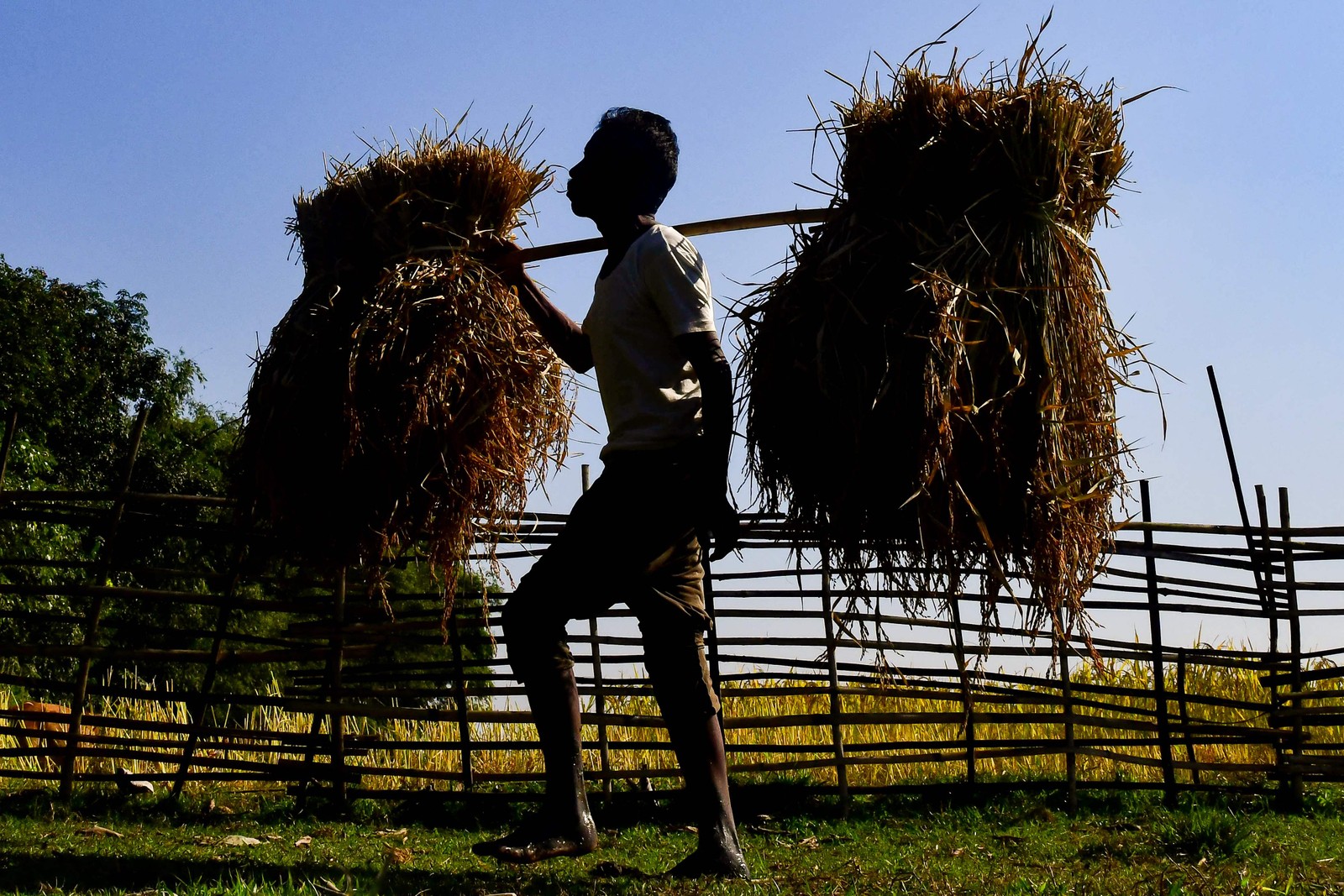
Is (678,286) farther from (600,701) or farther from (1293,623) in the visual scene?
(1293,623)

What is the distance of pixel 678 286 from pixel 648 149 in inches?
18.7

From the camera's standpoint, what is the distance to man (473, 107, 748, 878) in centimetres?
277

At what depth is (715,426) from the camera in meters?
2.71

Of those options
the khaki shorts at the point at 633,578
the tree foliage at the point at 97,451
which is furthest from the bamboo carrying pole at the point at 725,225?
the tree foliage at the point at 97,451

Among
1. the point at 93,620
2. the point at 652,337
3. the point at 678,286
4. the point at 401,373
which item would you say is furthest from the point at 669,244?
the point at 93,620

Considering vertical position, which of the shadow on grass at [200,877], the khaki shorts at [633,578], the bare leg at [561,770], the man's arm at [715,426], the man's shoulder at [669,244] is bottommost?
the shadow on grass at [200,877]

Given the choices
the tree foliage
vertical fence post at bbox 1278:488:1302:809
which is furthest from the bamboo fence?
the tree foliage

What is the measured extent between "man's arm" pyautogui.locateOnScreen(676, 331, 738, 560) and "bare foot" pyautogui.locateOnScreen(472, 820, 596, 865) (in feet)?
2.64

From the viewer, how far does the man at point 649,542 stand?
9.08ft

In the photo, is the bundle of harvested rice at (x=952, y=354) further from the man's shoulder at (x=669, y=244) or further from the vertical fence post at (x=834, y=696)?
the vertical fence post at (x=834, y=696)

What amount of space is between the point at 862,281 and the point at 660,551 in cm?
84

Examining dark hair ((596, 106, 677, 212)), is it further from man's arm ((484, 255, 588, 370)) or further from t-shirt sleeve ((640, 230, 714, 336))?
man's arm ((484, 255, 588, 370))

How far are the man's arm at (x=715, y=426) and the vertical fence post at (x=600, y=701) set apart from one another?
2.06m

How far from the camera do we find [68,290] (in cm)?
2114
